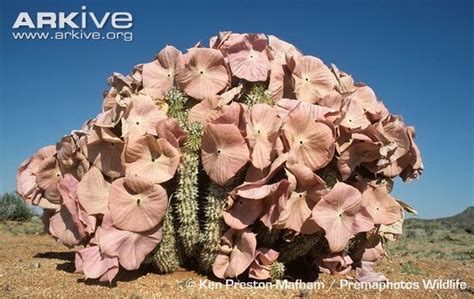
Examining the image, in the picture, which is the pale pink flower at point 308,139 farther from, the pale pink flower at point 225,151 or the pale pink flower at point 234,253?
the pale pink flower at point 234,253

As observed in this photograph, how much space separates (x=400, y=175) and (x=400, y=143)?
1.58 ft

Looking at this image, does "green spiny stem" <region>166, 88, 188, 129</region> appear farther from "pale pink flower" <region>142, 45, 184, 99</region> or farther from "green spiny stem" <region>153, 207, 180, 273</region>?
"green spiny stem" <region>153, 207, 180, 273</region>

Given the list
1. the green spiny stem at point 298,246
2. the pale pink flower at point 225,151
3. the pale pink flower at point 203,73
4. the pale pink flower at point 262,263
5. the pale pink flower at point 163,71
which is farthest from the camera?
the pale pink flower at point 163,71

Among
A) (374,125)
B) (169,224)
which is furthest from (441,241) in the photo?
(169,224)

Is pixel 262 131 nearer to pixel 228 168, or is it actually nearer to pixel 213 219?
pixel 228 168

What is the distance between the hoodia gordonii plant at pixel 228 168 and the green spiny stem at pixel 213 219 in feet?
0.04

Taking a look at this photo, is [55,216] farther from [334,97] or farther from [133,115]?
[334,97]

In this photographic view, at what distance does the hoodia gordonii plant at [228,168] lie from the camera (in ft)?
15.3

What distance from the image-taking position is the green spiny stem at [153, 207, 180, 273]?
16.0 feet

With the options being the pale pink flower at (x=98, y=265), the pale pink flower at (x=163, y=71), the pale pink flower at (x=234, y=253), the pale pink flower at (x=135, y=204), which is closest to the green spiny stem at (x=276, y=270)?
the pale pink flower at (x=234, y=253)

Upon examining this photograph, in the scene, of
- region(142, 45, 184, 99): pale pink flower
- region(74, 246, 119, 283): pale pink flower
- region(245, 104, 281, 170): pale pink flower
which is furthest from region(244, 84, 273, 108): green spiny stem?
region(74, 246, 119, 283): pale pink flower

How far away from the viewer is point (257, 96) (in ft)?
16.7

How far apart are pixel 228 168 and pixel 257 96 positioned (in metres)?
0.81

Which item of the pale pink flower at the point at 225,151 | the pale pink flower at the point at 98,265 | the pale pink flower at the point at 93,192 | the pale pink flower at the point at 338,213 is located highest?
the pale pink flower at the point at 225,151
